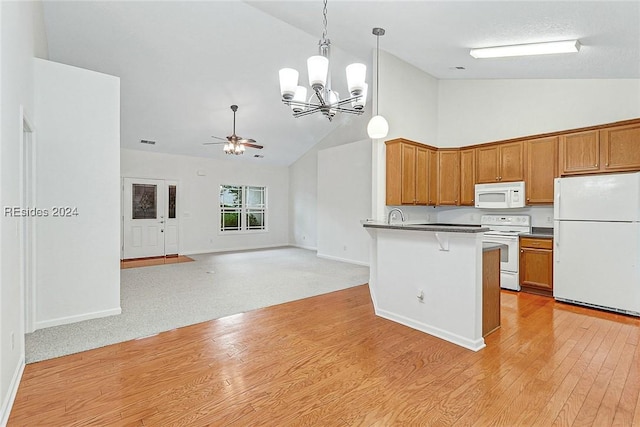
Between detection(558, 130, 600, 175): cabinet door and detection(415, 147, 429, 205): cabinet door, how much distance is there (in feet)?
6.07

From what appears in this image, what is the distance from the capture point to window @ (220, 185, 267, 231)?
948 cm

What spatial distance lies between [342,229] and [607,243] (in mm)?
4846

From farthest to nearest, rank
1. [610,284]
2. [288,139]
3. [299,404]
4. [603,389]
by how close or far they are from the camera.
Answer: [288,139] → [610,284] → [603,389] → [299,404]

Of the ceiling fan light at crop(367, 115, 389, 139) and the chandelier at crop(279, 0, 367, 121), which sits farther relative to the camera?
the ceiling fan light at crop(367, 115, 389, 139)

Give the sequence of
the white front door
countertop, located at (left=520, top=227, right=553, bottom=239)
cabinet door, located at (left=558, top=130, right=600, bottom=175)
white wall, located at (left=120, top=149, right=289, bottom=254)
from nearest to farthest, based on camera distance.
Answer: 1. cabinet door, located at (left=558, top=130, right=600, bottom=175)
2. countertop, located at (left=520, top=227, right=553, bottom=239)
3. the white front door
4. white wall, located at (left=120, top=149, right=289, bottom=254)

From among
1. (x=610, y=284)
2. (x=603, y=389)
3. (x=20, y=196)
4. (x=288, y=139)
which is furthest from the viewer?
(x=288, y=139)

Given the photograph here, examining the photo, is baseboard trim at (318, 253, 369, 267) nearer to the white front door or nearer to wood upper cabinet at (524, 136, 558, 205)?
wood upper cabinet at (524, 136, 558, 205)

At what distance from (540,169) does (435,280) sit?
2.95 metres

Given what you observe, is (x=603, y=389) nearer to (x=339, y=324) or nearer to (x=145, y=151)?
(x=339, y=324)

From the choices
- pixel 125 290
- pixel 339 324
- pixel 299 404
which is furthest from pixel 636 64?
pixel 125 290

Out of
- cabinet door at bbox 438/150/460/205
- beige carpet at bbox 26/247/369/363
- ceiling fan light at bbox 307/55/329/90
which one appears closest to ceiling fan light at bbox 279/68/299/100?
ceiling fan light at bbox 307/55/329/90

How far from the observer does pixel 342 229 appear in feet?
25.0

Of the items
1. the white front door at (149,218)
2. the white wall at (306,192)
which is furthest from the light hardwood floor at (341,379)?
the white wall at (306,192)

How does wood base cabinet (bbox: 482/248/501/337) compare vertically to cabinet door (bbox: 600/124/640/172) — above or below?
below
